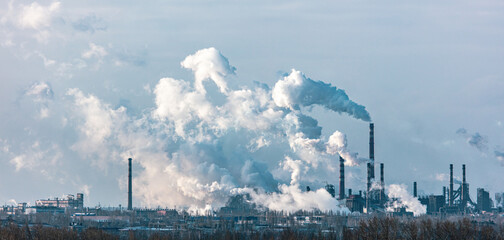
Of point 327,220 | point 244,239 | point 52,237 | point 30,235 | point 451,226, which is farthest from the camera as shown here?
point 327,220

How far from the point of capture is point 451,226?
4092 inches

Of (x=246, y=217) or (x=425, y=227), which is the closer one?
(x=425, y=227)

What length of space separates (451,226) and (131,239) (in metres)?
36.1

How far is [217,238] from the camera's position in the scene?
130625 millimetres

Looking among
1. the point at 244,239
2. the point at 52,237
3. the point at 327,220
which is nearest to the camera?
the point at 52,237

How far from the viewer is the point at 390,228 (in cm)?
10806

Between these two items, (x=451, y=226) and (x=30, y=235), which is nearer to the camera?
(x=451, y=226)

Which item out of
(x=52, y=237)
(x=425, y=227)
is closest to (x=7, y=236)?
(x=52, y=237)

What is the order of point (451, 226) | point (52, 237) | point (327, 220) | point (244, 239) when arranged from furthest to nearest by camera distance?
point (327, 220) → point (244, 239) → point (52, 237) → point (451, 226)

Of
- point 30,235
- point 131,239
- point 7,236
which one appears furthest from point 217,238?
point 7,236

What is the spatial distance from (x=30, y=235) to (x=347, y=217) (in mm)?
82996

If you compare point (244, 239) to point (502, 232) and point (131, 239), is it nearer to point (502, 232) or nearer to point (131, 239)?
point (131, 239)

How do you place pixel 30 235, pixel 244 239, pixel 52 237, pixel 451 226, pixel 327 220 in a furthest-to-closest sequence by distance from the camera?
pixel 327 220 < pixel 244 239 < pixel 30 235 < pixel 52 237 < pixel 451 226

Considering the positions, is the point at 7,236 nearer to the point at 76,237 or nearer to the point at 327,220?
the point at 76,237
